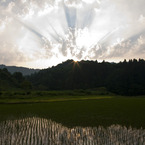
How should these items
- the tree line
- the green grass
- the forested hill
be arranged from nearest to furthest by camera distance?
1. the green grass
2. the tree line
3. the forested hill

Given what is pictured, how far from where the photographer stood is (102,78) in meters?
→ 145

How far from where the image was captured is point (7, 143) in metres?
6.46

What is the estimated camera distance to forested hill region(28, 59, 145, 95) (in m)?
117

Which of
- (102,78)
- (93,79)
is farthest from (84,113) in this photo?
(102,78)

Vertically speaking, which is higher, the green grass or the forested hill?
the forested hill

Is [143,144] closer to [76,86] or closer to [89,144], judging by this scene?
Result: [89,144]

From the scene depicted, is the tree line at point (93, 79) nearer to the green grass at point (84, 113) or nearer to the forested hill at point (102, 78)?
the forested hill at point (102, 78)

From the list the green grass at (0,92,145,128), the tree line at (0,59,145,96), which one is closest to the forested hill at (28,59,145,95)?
the tree line at (0,59,145,96)

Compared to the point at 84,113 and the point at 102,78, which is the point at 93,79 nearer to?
the point at 102,78

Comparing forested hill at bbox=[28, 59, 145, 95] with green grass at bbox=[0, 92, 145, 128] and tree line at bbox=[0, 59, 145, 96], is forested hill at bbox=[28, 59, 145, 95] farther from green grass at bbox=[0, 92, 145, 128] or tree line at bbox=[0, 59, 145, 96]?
green grass at bbox=[0, 92, 145, 128]

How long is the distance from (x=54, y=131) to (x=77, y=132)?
1524 mm

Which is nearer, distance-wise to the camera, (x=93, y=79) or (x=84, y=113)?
(x=84, y=113)

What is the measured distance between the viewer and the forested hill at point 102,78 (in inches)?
4614

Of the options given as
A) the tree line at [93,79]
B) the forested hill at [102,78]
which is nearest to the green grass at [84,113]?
the tree line at [93,79]
